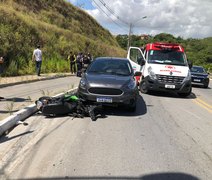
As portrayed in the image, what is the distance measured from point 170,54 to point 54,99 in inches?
339

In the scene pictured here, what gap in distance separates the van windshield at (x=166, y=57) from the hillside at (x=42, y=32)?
829cm

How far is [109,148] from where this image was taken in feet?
21.6

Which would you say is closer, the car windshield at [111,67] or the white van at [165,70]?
the car windshield at [111,67]

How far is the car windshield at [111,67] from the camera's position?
450 inches

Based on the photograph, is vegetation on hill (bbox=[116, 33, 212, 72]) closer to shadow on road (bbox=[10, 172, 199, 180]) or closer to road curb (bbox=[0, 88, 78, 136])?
road curb (bbox=[0, 88, 78, 136])

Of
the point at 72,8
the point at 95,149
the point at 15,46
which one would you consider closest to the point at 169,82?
the point at 95,149

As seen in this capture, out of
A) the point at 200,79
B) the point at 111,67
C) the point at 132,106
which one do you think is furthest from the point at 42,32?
the point at 132,106

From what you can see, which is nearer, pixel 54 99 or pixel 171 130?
pixel 171 130

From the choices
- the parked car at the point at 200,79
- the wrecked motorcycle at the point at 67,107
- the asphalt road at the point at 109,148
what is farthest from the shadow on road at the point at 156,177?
the parked car at the point at 200,79

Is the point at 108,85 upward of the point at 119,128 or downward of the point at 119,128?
upward

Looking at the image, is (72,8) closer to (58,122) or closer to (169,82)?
(169,82)

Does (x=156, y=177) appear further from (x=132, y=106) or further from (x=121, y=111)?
(x=121, y=111)

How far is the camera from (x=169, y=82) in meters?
15.4

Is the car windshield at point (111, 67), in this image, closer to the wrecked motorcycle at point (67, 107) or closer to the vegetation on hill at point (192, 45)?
the wrecked motorcycle at point (67, 107)
